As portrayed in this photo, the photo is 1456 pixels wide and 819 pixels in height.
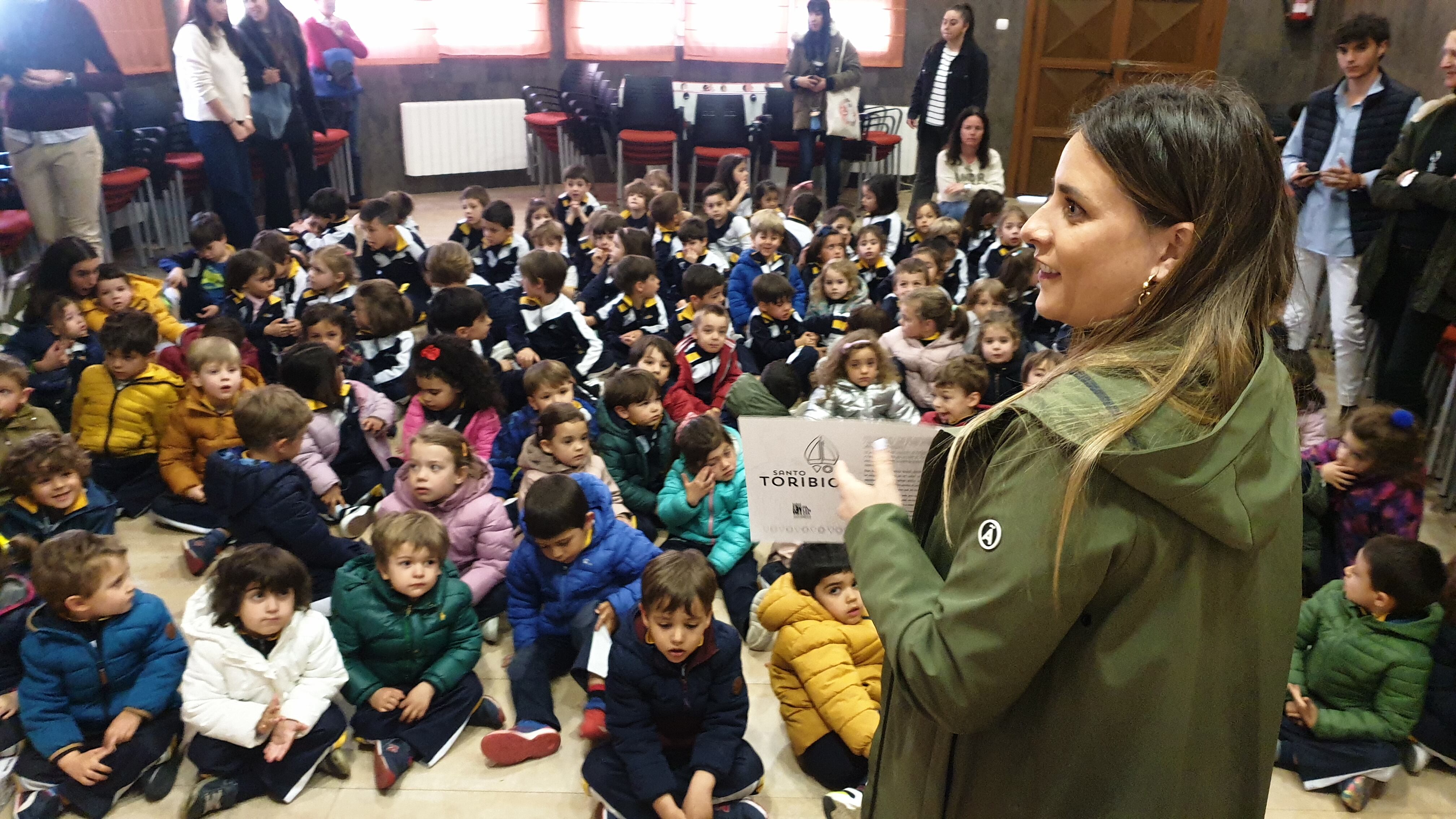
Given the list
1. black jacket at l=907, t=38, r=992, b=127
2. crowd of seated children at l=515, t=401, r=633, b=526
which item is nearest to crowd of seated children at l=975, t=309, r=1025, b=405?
crowd of seated children at l=515, t=401, r=633, b=526

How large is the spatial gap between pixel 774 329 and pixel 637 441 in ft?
4.80

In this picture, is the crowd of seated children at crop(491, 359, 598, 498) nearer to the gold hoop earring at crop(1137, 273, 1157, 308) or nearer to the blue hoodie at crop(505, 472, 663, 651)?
the blue hoodie at crop(505, 472, 663, 651)

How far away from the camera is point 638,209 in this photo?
6945mm

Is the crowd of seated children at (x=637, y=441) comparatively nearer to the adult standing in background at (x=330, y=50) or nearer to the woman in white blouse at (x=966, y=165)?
the woman in white blouse at (x=966, y=165)

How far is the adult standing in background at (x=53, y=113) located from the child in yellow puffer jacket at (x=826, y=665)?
187 inches

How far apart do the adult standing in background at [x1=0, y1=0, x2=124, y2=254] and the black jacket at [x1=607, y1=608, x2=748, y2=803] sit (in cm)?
461

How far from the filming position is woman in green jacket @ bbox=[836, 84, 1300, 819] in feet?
3.21

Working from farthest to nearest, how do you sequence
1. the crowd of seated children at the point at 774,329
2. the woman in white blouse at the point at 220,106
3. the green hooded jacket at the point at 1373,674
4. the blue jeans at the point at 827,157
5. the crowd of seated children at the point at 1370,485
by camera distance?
1. the blue jeans at the point at 827,157
2. the woman in white blouse at the point at 220,106
3. the crowd of seated children at the point at 774,329
4. the crowd of seated children at the point at 1370,485
5. the green hooded jacket at the point at 1373,674

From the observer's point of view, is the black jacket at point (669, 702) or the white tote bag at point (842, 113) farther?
the white tote bag at point (842, 113)

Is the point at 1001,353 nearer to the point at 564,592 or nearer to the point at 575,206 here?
the point at 564,592

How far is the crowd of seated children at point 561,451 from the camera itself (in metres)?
3.63

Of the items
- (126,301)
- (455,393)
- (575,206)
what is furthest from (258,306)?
(575,206)

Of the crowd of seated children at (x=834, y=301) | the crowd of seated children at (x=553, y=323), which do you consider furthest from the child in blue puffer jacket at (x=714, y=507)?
the crowd of seated children at (x=834, y=301)

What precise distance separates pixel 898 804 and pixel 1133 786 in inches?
11.0
